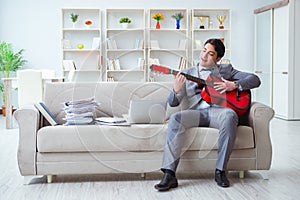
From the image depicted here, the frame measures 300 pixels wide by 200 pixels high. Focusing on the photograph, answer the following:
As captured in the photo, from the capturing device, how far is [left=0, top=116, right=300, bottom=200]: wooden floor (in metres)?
2.93

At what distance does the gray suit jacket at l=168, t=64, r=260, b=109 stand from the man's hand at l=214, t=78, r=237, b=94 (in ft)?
0.23

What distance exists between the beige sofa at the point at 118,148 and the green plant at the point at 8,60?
189 inches

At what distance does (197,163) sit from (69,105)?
3.20ft

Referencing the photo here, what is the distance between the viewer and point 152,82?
372 centimetres

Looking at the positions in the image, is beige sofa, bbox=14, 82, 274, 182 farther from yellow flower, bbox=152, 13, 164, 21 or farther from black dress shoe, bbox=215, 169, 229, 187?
yellow flower, bbox=152, 13, 164, 21

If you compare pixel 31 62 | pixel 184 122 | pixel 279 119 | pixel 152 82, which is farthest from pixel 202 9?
pixel 184 122

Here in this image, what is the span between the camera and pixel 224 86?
131 inches

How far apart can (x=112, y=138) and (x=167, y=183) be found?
47 cm

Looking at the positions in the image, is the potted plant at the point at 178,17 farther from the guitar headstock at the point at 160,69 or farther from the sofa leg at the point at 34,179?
the sofa leg at the point at 34,179

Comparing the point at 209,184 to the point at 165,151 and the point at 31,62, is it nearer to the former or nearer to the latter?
the point at 165,151

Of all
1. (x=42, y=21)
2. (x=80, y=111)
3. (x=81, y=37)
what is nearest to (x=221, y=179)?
(x=80, y=111)

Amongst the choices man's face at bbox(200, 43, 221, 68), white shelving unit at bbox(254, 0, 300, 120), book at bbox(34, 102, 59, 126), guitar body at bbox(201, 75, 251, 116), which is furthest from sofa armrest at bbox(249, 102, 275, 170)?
white shelving unit at bbox(254, 0, 300, 120)

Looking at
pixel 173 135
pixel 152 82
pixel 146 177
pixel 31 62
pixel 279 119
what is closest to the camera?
pixel 173 135

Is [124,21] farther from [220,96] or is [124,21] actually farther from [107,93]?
[220,96]
